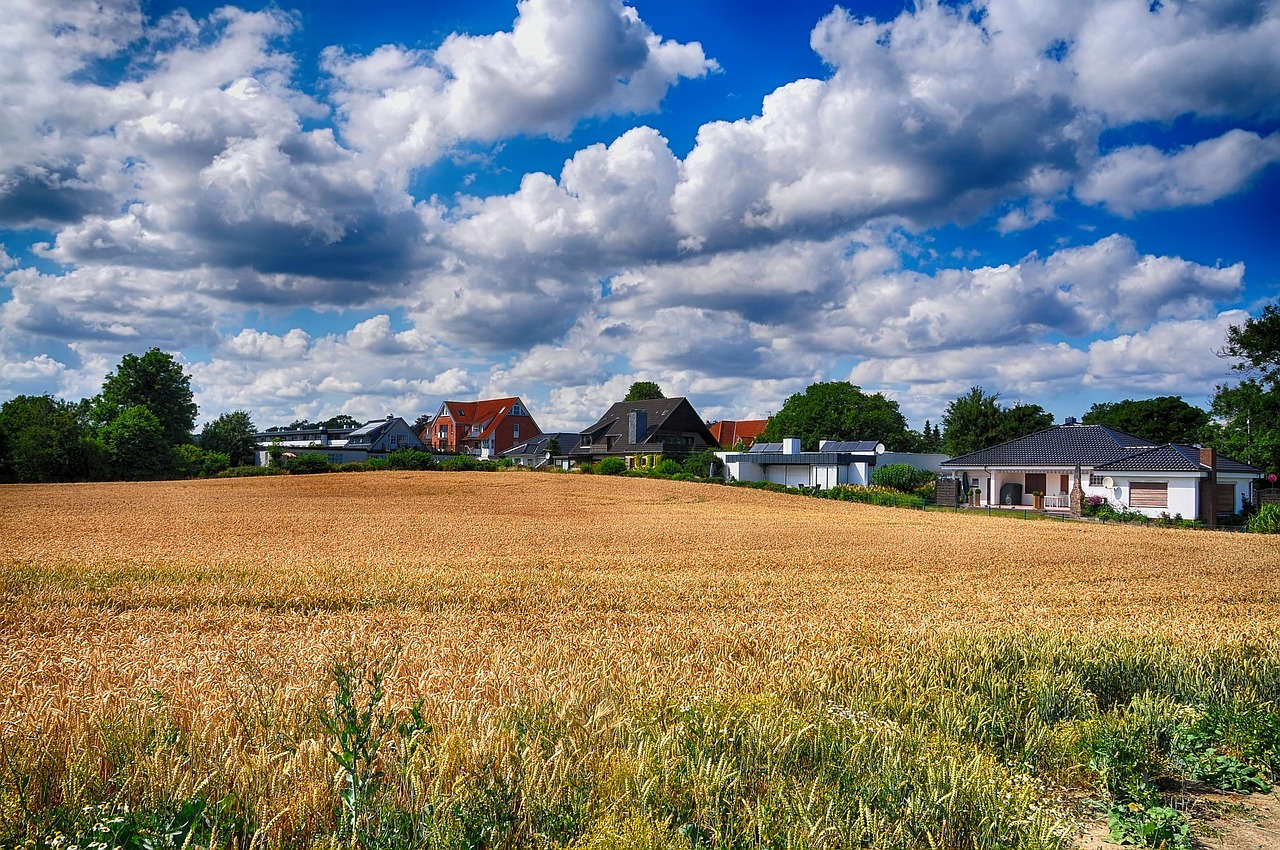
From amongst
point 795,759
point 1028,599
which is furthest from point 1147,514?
point 795,759

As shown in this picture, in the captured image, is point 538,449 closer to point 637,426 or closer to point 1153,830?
point 637,426

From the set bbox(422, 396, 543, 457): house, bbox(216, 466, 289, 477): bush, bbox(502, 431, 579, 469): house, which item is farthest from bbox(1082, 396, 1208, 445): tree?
bbox(216, 466, 289, 477): bush

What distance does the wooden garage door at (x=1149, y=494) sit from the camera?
41.0m

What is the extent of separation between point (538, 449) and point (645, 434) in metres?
21.9

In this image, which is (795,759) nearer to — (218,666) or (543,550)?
(218,666)

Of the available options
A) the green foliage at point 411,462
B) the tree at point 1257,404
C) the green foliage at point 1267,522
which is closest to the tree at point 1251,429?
the tree at point 1257,404

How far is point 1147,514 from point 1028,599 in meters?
36.7

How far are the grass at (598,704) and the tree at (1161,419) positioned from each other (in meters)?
85.4

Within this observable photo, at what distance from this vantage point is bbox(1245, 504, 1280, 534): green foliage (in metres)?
31.6

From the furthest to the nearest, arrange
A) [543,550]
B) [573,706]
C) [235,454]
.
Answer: [235,454] < [543,550] < [573,706]

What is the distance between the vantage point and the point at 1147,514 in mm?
40938

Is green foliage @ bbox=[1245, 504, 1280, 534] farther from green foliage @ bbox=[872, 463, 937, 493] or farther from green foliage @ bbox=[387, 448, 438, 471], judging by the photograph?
green foliage @ bbox=[387, 448, 438, 471]

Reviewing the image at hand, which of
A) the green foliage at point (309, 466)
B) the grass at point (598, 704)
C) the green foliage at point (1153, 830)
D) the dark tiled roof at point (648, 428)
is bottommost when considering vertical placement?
the green foliage at point (1153, 830)

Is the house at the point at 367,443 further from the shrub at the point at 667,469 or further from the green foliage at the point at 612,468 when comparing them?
the shrub at the point at 667,469
